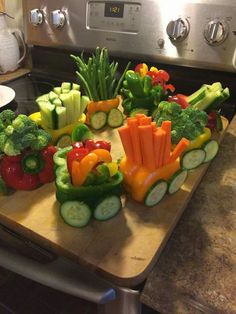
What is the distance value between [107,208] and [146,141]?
0.12m

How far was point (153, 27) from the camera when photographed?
84cm

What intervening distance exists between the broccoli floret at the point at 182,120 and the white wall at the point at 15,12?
0.84 metres

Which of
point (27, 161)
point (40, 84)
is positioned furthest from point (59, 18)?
point (27, 161)

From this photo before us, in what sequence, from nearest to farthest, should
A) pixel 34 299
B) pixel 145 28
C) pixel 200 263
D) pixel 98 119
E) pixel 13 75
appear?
pixel 200 263 → pixel 34 299 → pixel 98 119 → pixel 145 28 → pixel 13 75

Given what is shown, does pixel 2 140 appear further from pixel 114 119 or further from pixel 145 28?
pixel 145 28

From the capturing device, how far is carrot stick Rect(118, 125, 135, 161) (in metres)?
0.48

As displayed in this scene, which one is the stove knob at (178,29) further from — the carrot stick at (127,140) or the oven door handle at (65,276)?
the oven door handle at (65,276)

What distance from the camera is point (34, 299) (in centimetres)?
63

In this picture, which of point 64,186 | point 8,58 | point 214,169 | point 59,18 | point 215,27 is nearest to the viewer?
point 64,186

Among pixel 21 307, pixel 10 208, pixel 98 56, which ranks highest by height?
pixel 98 56

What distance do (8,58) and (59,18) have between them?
255 mm

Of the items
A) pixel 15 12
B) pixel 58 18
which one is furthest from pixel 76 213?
pixel 15 12

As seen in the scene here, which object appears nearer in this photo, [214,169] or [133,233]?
[133,233]

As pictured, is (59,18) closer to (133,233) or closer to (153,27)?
(153,27)
